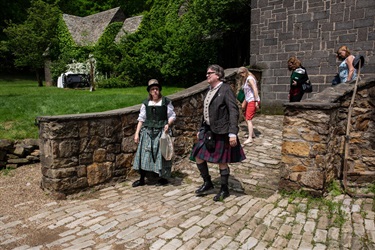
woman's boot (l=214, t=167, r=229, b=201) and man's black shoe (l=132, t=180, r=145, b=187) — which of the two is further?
man's black shoe (l=132, t=180, r=145, b=187)

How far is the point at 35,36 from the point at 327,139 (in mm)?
28214

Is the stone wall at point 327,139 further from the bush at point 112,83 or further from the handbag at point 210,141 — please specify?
the bush at point 112,83

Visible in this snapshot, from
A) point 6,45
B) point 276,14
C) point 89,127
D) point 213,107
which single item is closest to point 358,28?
point 276,14

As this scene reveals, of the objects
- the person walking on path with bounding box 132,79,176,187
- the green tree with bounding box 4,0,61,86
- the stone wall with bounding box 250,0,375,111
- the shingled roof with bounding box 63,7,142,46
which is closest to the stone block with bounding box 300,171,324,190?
the person walking on path with bounding box 132,79,176,187

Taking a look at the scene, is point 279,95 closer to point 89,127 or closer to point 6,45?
point 89,127

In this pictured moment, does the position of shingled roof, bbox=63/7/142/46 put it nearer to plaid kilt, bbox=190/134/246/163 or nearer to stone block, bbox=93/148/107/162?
stone block, bbox=93/148/107/162

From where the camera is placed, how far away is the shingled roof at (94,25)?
26734 millimetres

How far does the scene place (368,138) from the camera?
4.91 meters

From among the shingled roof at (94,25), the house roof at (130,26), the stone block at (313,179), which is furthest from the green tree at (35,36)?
the stone block at (313,179)

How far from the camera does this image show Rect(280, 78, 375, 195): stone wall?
4277 millimetres

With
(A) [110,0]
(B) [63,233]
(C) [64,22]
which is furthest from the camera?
(A) [110,0]

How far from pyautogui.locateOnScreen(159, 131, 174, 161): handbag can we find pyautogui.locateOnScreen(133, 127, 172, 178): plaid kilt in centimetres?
11

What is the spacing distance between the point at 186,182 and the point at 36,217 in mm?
2381

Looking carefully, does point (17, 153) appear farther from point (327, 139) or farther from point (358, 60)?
point (358, 60)
